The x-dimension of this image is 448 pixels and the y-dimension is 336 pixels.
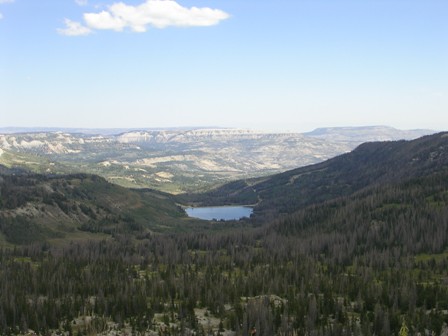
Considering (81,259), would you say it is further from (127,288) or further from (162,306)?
(162,306)

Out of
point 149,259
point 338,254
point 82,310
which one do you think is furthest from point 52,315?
point 338,254

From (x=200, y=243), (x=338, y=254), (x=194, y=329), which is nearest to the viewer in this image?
(x=194, y=329)

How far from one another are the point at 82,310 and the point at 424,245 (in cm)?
12455

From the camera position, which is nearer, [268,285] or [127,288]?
[127,288]

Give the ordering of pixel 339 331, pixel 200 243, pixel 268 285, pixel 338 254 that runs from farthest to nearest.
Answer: pixel 200 243, pixel 338 254, pixel 268 285, pixel 339 331

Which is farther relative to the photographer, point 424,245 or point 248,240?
point 248,240

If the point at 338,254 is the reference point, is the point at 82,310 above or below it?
above

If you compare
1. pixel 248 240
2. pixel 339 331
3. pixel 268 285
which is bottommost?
pixel 248 240

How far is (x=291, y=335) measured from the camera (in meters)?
52.3

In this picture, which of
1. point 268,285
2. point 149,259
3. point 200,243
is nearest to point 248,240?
point 200,243

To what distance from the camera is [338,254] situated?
145625 mm

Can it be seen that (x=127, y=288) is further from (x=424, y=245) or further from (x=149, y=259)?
(x=424, y=245)

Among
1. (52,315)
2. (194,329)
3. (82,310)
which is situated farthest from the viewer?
(82,310)

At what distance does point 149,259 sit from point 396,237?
95558 mm
